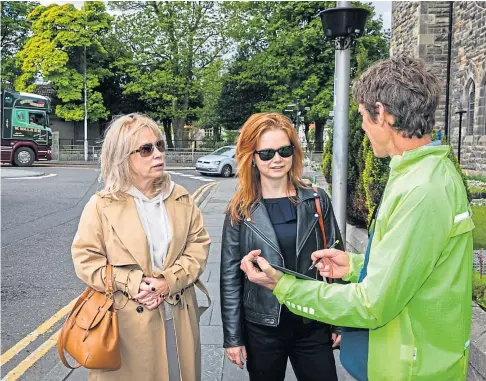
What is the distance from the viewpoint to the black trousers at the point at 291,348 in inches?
93.8

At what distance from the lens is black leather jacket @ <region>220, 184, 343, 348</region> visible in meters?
2.34

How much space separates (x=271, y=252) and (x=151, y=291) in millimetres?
596

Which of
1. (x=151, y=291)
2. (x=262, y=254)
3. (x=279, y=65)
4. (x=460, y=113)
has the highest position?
(x=279, y=65)

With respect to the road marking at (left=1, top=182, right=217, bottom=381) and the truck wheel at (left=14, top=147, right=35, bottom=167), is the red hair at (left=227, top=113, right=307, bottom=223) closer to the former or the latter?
the road marking at (left=1, top=182, right=217, bottom=381)

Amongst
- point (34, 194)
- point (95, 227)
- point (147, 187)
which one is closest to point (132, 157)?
point (147, 187)

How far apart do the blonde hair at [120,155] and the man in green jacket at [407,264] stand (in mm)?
1121

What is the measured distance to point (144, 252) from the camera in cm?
233

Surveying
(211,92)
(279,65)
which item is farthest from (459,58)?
(211,92)

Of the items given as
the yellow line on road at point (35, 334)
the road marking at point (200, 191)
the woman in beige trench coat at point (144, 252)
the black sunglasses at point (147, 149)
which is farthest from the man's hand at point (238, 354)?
the road marking at point (200, 191)

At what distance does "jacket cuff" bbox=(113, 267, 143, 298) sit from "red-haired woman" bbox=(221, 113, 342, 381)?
1.43ft

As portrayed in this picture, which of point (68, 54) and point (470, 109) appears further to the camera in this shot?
point (68, 54)

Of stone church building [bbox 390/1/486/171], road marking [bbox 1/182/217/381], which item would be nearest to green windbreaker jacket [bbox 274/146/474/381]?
road marking [bbox 1/182/217/381]

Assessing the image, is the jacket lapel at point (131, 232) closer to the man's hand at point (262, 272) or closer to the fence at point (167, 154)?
the man's hand at point (262, 272)

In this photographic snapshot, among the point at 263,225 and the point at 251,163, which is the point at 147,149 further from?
the point at 263,225
